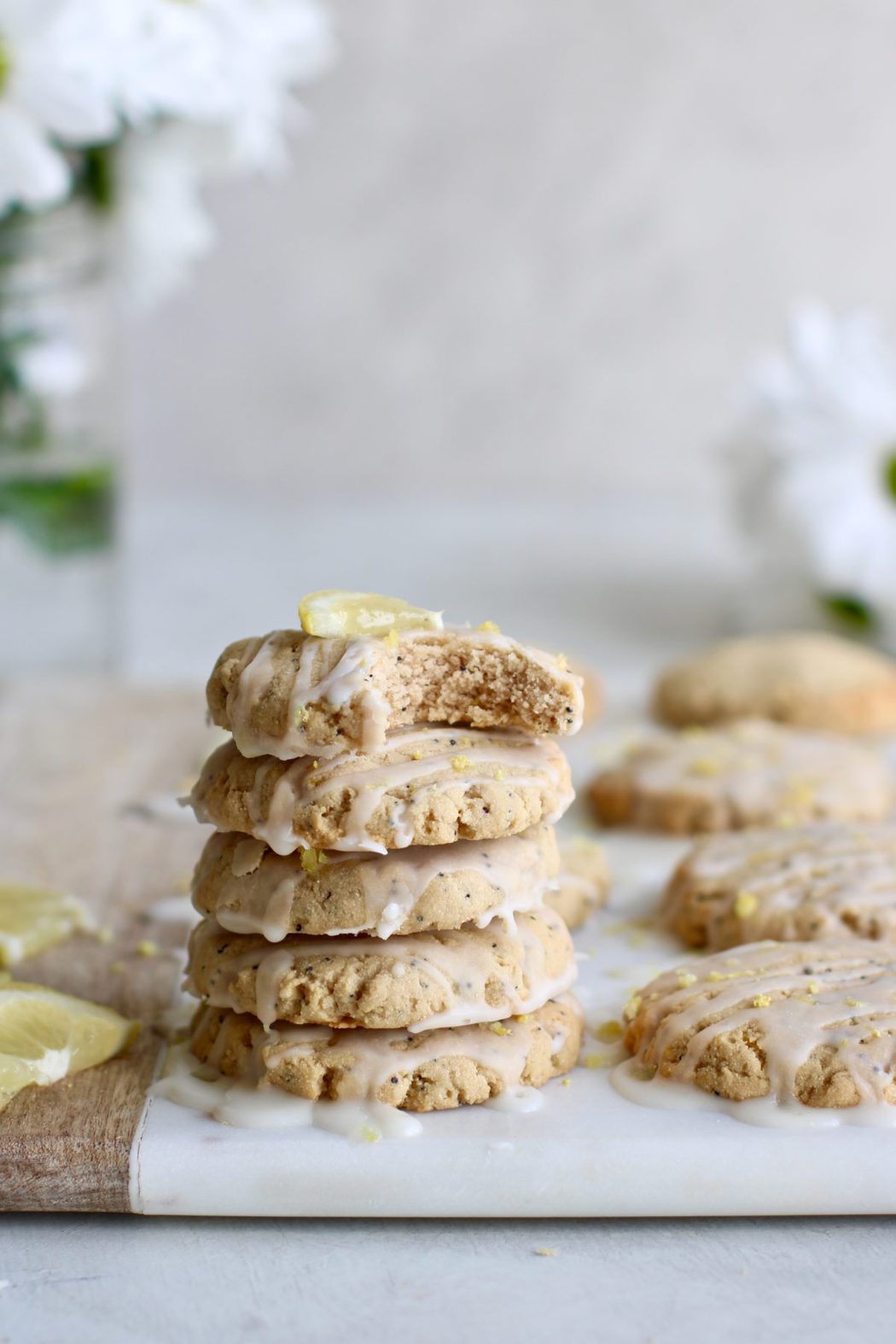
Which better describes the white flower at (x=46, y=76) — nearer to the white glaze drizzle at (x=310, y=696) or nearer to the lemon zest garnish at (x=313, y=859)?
the white glaze drizzle at (x=310, y=696)

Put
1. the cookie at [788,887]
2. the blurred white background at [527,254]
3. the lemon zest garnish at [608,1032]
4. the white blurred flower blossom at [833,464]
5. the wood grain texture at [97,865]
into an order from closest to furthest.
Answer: the wood grain texture at [97,865], the lemon zest garnish at [608,1032], the cookie at [788,887], the white blurred flower blossom at [833,464], the blurred white background at [527,254]

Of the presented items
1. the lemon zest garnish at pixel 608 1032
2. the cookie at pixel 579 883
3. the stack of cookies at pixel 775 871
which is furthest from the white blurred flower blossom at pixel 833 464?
the lemon zest garnish at pixel 608 1032

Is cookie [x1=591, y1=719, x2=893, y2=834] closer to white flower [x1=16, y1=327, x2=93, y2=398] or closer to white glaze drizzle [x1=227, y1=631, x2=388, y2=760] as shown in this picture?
white glaze drizzle [x1=227, y1=631, x2=388, y2=760]

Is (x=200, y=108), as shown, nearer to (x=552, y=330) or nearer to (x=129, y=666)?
(x=129, y=666)

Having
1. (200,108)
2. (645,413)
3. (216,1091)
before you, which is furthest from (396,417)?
(216,1091)

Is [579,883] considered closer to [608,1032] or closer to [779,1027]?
[608,1032]
